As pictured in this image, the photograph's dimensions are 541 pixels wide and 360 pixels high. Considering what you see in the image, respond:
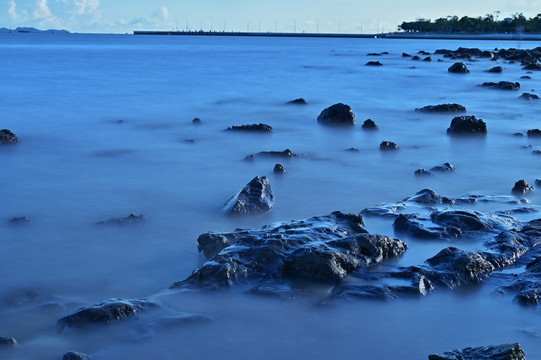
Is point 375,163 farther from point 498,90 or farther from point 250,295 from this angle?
point 498,90

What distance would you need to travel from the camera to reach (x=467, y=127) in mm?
12336

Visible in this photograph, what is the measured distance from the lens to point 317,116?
14789mm

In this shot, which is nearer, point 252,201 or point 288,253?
point 288,253

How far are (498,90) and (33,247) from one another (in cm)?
1928

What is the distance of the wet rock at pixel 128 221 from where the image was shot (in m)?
6.41

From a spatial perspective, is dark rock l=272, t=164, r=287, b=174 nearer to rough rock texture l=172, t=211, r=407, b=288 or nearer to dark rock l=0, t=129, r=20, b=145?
rough rock texture l=172, t=211, r=407, b=288

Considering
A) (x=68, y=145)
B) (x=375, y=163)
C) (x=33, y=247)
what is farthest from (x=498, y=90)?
(x=33, y=247)

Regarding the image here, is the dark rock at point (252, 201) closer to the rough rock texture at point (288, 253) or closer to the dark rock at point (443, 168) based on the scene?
the rough rock texture at point (288, 253)

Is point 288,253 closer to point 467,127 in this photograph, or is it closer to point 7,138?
point 7,138

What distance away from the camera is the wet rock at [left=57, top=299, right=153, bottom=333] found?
13.6 ft

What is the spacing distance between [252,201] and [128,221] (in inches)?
49.6

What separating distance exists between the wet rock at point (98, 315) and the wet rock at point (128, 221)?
2.16 metres

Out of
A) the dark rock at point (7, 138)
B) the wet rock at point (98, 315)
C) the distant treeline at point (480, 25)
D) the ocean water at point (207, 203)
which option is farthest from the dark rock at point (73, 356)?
the distant treeline at point (480, 25)

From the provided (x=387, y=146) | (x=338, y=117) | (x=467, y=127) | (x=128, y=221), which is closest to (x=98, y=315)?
(x=128, y=221)
